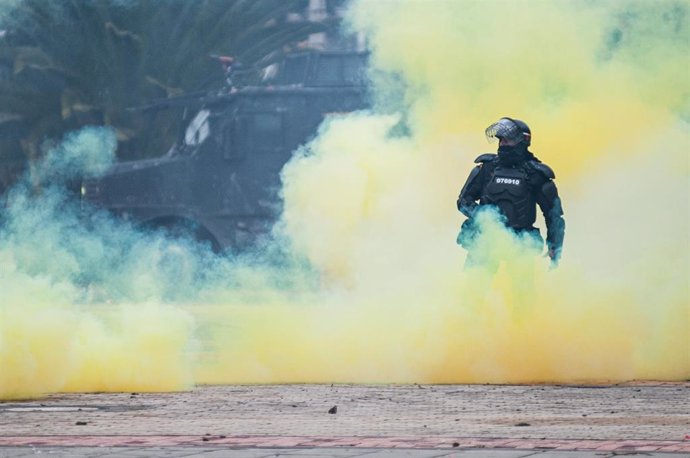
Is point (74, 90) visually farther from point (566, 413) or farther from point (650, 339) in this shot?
point (566, 413)

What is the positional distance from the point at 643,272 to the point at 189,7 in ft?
48.4

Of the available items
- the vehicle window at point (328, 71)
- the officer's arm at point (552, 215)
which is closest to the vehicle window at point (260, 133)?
the vehicle window at point (328, 71)

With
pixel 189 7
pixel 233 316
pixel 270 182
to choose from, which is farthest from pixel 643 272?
pixel 189 7

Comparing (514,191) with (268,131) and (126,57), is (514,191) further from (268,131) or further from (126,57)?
(126,57)

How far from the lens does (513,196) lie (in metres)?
13.1

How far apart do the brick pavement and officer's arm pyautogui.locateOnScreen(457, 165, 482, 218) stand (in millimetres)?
1865

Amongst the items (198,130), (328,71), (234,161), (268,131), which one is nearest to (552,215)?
(328,71)

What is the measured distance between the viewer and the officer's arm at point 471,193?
43.3ft

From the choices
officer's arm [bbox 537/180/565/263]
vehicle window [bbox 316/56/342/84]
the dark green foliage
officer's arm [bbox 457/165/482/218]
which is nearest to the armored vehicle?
vehicle window [bbox 316/56/342/84]

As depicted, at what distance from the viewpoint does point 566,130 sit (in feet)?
48.0

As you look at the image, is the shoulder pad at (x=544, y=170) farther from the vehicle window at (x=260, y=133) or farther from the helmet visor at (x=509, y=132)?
the vehicle window at (x=260, y=133)

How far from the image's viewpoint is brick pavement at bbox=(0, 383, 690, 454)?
8.59 meters

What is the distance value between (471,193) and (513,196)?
33 cm

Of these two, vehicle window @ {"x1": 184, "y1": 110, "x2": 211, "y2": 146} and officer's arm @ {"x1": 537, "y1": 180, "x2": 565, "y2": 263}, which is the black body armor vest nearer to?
officer's arm @ {"x1": 537, "y1": 180, "x2": 565, "y2": 263}
